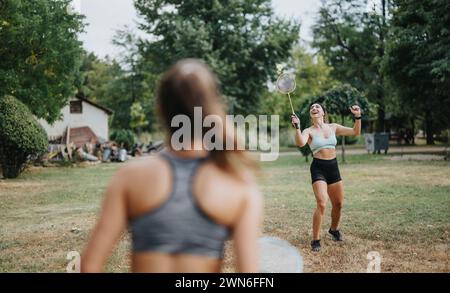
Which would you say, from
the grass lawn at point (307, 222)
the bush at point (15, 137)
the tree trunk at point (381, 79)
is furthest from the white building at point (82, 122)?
the tree trunk at point (381, 79)

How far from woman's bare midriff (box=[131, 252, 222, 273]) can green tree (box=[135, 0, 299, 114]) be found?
3320cm

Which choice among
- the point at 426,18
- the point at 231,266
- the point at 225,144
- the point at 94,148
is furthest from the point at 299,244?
the point at 94,148

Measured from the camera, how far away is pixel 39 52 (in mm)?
20672

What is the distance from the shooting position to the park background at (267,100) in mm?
7512

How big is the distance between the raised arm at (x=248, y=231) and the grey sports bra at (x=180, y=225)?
6 cm

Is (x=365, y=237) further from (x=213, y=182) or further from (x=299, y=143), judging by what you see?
(x=213, y=182)

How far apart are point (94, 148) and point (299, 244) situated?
24.9m

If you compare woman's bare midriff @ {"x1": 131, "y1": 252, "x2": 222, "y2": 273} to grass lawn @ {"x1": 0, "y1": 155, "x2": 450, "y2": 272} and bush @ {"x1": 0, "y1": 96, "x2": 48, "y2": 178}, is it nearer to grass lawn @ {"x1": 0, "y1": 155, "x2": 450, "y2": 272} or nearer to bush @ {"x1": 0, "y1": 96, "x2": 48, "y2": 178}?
grass lawn @ {"x1": 0, "y1": 155, "x2": 450, "y2": 272}

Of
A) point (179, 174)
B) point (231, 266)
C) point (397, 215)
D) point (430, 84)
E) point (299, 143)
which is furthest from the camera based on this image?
point (430, 84)

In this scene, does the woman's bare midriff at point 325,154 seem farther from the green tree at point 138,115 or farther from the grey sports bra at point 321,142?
the green tree at point 138,115

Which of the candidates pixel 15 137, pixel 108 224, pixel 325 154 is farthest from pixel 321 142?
pixel 15 137

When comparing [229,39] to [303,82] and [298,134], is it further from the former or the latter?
[298,134]

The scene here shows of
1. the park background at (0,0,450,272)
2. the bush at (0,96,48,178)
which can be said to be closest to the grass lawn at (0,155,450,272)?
the park background at (0,0,450,272)

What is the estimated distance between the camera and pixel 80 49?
22.5 metres
